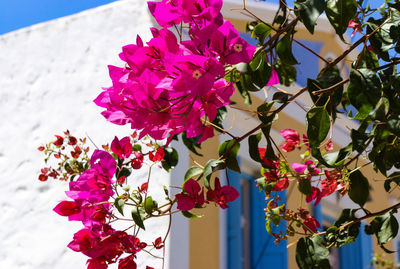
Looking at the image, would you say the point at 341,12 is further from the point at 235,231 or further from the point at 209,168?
the point at 235,231

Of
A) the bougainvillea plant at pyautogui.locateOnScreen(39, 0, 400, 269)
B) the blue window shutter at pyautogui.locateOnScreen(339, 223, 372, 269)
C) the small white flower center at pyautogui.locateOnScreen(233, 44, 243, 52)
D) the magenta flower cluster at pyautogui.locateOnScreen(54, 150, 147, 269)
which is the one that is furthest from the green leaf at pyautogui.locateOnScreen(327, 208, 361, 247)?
the blue window shutter at pyautogui.locateOnScreen(339, 223, 372, 269)

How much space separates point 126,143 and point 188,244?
2.18 m

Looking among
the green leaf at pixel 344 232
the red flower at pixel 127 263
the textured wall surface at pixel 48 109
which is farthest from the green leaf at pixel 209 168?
the textured wall surface at pixel 48 109

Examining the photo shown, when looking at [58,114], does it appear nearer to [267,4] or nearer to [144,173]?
[144,173]

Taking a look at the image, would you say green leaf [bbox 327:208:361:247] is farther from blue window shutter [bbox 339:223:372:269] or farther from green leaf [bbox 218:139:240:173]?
blue window shutter [bbox 339:223:372:269]

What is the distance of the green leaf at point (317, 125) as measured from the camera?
79cm

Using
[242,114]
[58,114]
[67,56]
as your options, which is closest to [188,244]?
[242,114]

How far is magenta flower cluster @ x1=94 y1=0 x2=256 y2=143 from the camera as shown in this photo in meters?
0.67

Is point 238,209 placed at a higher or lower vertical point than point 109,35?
lower

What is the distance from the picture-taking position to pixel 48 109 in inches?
154

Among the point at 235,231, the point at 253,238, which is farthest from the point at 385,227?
the point at 253,238

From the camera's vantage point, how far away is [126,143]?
108cm

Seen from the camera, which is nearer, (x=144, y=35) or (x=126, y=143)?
(x=126, y=143)

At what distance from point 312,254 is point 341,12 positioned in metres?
0.45
